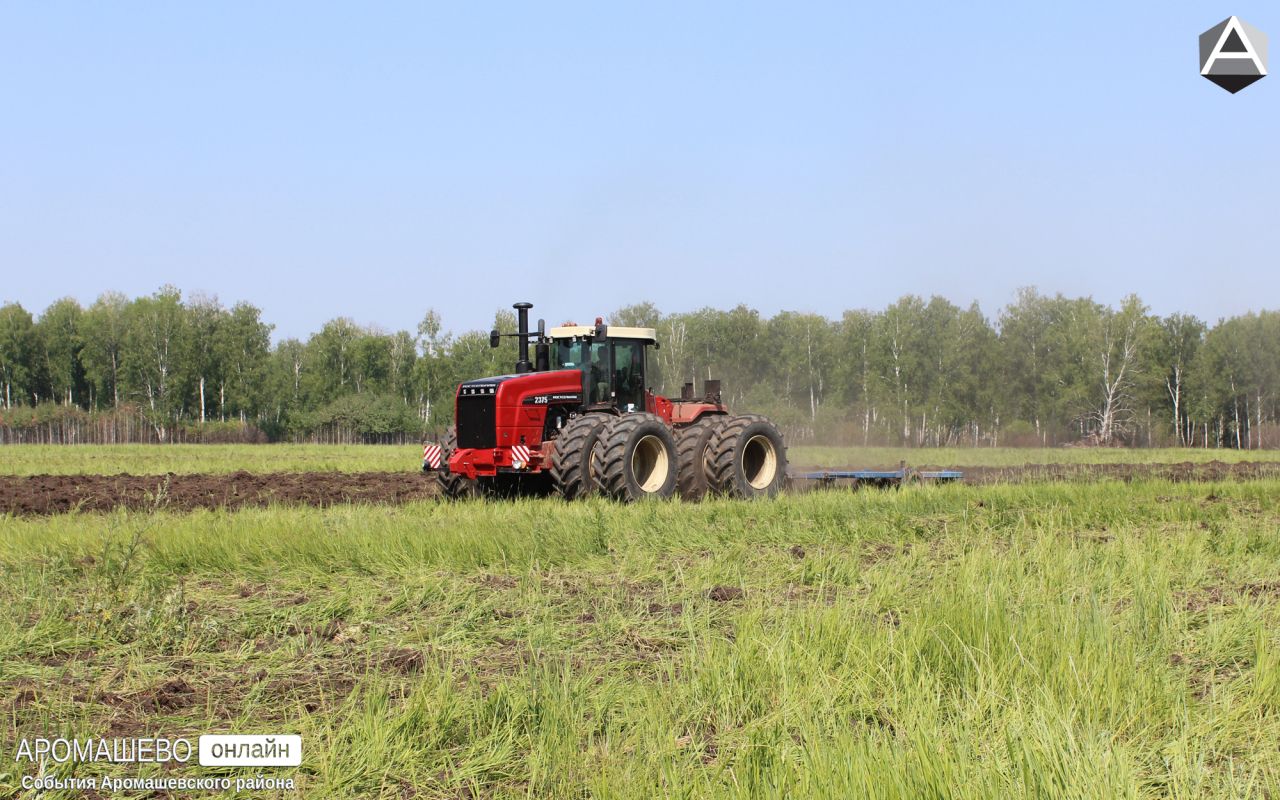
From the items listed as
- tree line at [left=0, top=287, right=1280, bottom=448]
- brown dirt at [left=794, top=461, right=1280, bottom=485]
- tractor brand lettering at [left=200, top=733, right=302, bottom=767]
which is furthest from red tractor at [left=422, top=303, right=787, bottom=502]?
tree line at [left=0, top=287, right=1280, bottom=448]

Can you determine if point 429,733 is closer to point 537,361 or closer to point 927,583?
point 927,583

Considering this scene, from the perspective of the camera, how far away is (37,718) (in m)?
3.67

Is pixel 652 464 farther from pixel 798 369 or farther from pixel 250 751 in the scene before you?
pixel 798 369

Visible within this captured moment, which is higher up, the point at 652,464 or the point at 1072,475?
the point at 652,464

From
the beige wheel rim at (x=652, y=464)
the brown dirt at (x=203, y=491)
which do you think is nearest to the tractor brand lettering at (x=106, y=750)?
the brown dirt at (x=203, y=491)

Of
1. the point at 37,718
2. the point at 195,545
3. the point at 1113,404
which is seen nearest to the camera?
the point at 37,718

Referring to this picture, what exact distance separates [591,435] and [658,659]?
280 inches

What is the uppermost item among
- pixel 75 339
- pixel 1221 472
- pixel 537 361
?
pixel 75 339

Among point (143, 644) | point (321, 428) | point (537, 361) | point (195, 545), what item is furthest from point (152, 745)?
point (321, 428)

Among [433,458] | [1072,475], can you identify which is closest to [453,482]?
[433,458]

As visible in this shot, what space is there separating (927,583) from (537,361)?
839cm

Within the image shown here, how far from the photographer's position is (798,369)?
197 ft

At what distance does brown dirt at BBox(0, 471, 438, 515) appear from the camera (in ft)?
40.0

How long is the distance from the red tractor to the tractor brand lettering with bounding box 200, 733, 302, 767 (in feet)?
25.8
